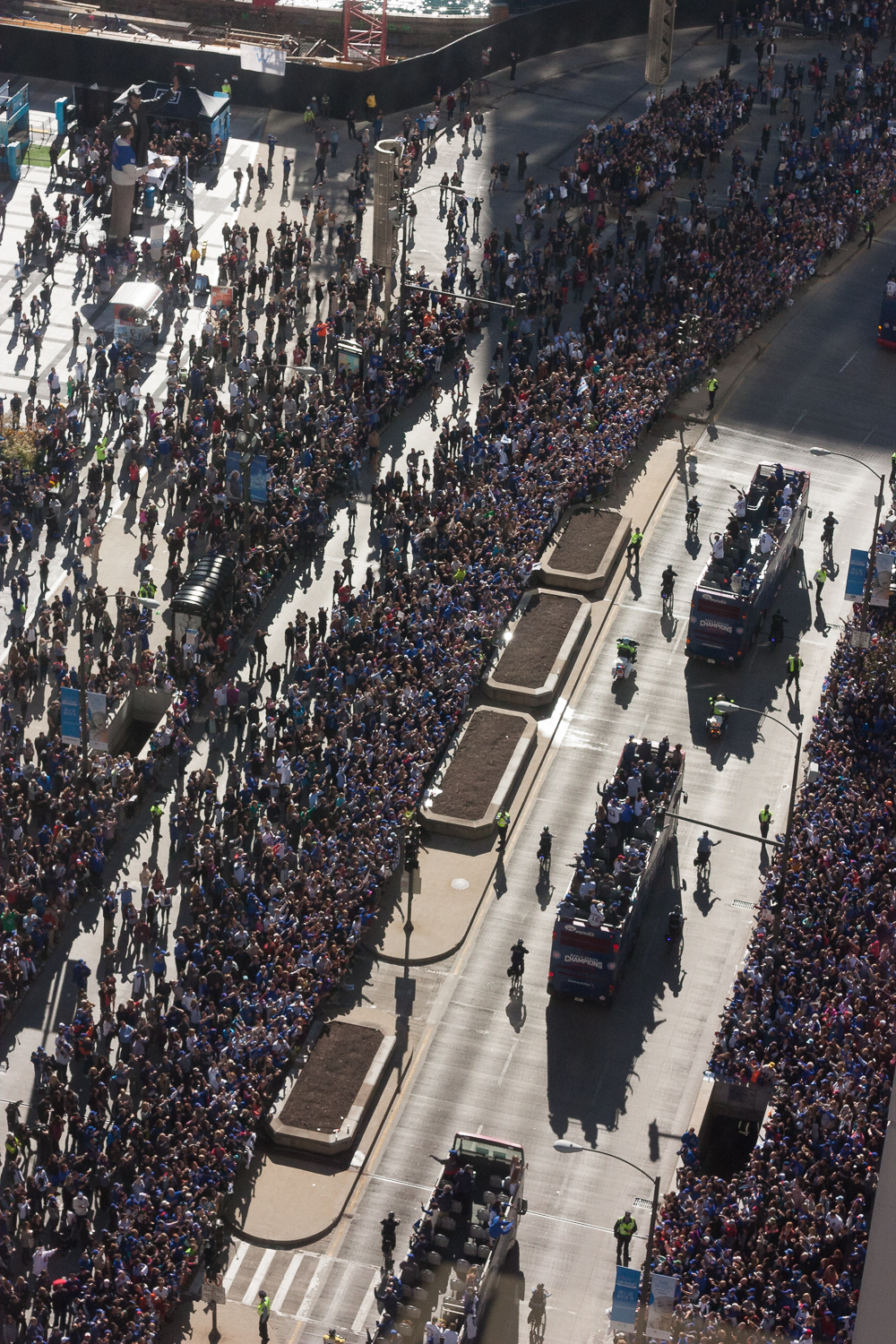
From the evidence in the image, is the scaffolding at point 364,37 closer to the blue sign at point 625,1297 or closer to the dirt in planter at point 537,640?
the dirt in planter at point 537,640

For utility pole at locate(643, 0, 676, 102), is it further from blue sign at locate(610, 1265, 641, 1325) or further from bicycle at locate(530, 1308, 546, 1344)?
blue sign at locate(610, 1265, 641, 1325)

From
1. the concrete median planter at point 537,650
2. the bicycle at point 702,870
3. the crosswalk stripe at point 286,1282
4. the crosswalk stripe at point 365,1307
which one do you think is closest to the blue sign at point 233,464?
the concrete median planter at point 537,650

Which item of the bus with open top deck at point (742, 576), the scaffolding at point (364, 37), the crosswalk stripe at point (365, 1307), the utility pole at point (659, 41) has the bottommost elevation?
the crosswalk stripe at point (365, 1307)

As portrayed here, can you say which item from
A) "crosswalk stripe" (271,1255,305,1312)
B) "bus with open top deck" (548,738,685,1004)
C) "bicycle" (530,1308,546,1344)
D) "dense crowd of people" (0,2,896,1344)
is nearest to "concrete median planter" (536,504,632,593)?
"dense crowd of people" (0,2,896,1344)

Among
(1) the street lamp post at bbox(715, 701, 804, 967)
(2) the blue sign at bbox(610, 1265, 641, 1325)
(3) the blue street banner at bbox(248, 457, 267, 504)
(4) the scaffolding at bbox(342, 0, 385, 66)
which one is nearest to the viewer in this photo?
(2) the blue sign at bbox(610, 1265, 641, 1325)

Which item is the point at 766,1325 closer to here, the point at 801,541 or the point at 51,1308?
the point at 51,1308

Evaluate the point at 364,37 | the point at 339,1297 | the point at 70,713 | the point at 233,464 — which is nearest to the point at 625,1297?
the point at 339,1297
